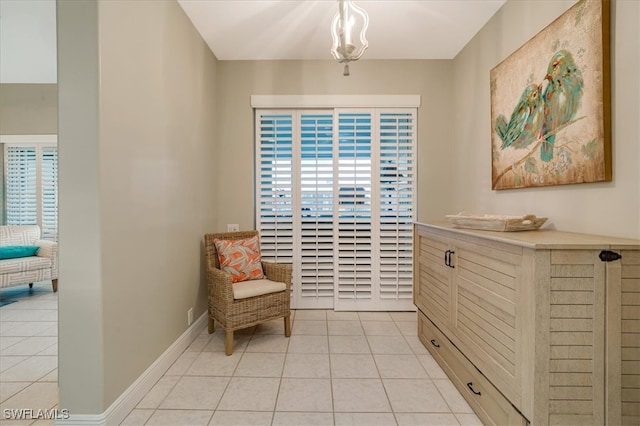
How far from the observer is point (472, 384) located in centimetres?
159

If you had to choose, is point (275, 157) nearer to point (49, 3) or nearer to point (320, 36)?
point (320, 36)

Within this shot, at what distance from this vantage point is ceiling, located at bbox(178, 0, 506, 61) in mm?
2199

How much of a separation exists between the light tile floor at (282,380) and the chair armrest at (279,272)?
19.9 inches

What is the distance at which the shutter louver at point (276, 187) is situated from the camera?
10.1ft

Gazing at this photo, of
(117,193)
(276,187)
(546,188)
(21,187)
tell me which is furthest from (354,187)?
(21,187)

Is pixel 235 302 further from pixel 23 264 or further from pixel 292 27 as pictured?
pixel 23 264

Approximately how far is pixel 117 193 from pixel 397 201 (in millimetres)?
2519

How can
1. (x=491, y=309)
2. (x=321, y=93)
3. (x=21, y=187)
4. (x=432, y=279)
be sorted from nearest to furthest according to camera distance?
(x=491, y=309)
(x=432, y=279)
(x=321, y=93)
(x=21, y=187)

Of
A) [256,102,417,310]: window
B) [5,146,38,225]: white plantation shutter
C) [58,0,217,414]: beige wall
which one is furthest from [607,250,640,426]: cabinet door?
[5,146,38,225]: white plantation shutter

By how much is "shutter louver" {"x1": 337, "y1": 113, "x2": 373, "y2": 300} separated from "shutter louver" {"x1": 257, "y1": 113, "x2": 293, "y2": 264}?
1.88 feet

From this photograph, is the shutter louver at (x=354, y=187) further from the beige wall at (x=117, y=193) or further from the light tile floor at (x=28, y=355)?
the light tile floor at (x=28, y=355)

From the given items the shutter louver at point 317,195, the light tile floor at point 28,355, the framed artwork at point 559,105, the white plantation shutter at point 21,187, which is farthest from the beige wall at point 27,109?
the framed artwork at point 559,105

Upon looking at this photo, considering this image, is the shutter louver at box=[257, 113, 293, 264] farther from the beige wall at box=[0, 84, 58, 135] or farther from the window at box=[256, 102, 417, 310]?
the beige wall at box=[0, 84, 58, 135]

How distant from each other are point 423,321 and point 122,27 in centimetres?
291
